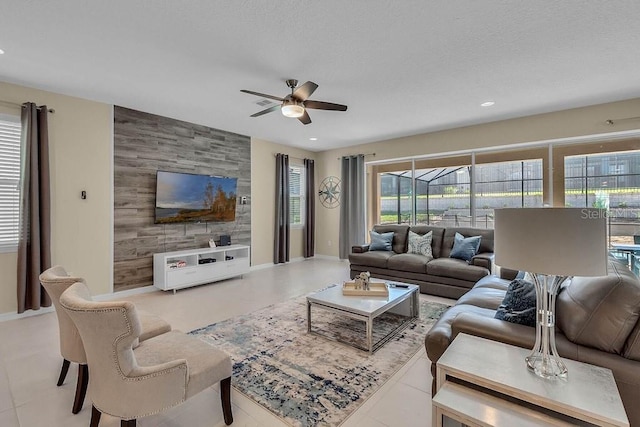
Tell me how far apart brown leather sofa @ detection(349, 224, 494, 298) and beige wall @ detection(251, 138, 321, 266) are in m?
2.16

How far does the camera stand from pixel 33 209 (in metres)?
3.49

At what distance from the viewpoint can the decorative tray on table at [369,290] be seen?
311 centimetres

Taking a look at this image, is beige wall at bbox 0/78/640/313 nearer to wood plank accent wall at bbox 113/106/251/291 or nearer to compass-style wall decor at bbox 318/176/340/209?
wood plank accent wall at bbox 113/106/251/291

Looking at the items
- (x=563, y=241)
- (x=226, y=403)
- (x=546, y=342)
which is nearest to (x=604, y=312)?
(x=546, y=342)

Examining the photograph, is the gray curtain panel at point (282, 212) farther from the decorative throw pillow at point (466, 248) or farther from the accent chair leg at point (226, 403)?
the accent chair leg at point (226, 403)

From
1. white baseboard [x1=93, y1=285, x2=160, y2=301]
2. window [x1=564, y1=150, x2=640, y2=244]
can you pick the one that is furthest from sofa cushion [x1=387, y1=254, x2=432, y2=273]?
white baseboard [x1=93, y1=285, x2=160, y2=301]

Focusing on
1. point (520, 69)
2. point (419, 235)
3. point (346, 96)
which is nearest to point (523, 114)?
point (520, 69)

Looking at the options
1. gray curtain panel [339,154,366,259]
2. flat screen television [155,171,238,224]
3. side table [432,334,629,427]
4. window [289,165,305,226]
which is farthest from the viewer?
window [289,165,305,226]

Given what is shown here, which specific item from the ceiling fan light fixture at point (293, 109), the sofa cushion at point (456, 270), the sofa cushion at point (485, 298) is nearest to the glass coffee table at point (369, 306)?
the sofa cushion at point (485, 298)

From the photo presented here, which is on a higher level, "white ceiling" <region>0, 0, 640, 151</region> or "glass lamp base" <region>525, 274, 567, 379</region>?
"white ceiling" <region>0, 0, 640, 151</region>

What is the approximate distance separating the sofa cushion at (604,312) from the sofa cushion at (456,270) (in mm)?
2356

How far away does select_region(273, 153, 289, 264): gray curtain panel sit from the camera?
656 centimetres

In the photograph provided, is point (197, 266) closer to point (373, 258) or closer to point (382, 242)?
point (373, 258)

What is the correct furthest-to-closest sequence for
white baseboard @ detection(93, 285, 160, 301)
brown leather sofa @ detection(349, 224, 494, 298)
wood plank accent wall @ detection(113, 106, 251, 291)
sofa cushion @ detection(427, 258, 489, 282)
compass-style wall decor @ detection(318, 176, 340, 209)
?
compass-style wall decor @ detection(318, 176, 340, 209)
wood plank accent wall @ detection(113, 106, 251, 291)
white baseboard @ detection(93, 285, 160, 301)
brown leather sofa @ detection(349, 224, 494, 298)
sofa cushion @ detection(427, 258, 489, 282)
